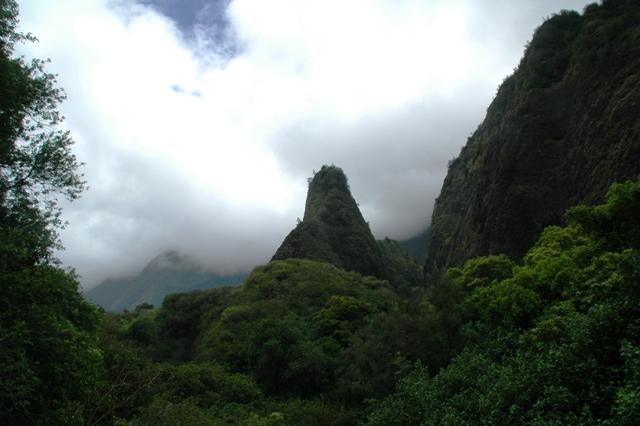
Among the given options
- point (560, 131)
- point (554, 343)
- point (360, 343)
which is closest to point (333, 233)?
point (560, 131)

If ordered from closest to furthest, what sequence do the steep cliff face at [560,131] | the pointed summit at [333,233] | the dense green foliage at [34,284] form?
the dense green foliage at [34,284], the steep cliff face at [560,131], the pointed summit at [333,233]

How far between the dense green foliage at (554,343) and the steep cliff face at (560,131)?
37.0ft

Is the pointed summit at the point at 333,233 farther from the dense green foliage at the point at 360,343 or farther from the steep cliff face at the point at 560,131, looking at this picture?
the dense green foliage at the point at 360,343

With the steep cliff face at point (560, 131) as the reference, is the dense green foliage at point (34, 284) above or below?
below

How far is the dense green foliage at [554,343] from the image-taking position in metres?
11.1

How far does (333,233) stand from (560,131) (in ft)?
146

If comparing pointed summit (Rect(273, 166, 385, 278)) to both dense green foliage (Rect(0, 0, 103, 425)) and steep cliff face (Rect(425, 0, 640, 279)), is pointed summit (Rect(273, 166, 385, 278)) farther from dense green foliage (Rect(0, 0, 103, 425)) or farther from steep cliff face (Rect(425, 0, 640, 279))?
dense green foliage (Rect(0, 0, 103, 425))

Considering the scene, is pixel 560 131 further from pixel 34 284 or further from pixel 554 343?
pixel 34 284

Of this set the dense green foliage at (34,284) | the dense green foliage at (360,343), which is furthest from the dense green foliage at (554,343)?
the dense green foliage at (34,284)

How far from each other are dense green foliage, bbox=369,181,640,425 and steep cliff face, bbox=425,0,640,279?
37.0 feet

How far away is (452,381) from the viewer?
52.5ft

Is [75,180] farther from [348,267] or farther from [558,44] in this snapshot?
[348,267]

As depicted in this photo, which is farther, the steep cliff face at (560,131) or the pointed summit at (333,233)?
the pointed summit at (333,233)

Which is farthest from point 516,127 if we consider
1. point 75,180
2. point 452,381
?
point 75,180
